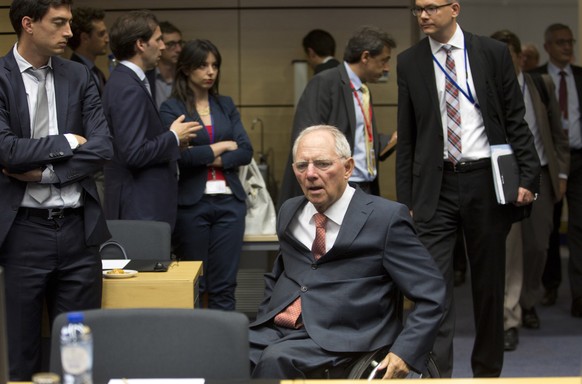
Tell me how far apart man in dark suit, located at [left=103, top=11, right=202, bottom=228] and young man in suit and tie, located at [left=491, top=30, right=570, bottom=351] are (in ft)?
6.98

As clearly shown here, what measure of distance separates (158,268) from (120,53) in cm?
139

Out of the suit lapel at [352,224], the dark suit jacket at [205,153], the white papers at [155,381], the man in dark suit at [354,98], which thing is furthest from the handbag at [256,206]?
the white papers at [155,381]

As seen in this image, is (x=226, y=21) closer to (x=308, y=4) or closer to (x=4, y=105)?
(x=308, y=4)

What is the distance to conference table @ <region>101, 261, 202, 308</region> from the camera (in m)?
3.90

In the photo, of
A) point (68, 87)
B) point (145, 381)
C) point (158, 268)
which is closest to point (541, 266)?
point (158, 268)

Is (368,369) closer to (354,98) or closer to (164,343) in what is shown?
(164,343)

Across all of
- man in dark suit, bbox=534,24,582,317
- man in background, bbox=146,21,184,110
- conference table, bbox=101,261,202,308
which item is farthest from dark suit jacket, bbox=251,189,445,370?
man in dark suit, bbox=534,24,582,317

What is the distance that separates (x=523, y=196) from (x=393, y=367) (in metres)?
1.53

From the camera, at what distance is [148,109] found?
4.87 metres

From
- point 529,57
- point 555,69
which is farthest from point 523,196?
point 529,57

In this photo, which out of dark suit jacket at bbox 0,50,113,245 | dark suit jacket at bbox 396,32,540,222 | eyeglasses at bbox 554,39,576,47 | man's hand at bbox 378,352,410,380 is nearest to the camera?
man's hand at bbox 378,352,410,380

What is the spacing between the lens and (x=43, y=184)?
3.74 m

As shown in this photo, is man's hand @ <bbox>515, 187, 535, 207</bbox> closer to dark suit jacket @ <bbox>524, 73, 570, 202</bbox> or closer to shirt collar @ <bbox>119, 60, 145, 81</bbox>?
dark suit jacket @ <bbox>524, 73, 570, 202</bbox>

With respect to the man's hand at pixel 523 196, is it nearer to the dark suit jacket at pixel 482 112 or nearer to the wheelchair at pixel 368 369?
the dark suit jacket at pixel 482 112
